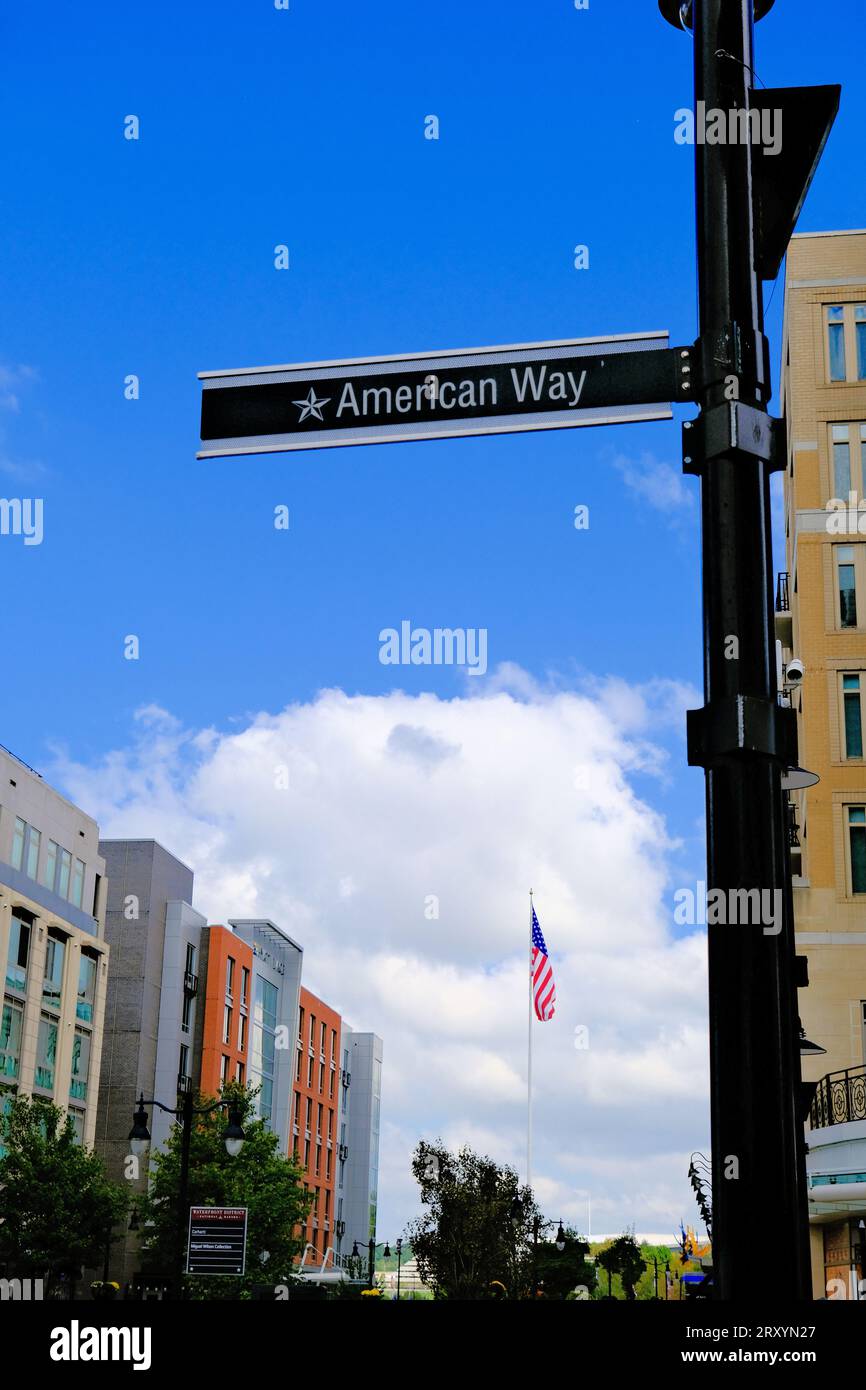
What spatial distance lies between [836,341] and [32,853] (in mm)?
38192

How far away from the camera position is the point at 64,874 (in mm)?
67375

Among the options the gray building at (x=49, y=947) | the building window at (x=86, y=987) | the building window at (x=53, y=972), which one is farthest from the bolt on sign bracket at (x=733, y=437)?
the building window at (x=86, y=987)

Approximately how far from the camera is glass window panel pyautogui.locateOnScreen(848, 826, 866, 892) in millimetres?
47500

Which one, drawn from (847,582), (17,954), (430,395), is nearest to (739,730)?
(430,395)

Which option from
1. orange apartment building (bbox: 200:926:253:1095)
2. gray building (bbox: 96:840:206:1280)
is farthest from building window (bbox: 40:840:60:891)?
orange apartment building (bbox: 200:926:253:1095)

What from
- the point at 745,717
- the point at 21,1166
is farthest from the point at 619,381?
the point at 21,1166

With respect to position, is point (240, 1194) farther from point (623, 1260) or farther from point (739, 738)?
point (623, 1260)

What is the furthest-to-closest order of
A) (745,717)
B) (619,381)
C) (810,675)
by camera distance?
1. (810,675)
2. (619,381)
3. (745,717)

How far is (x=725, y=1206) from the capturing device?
3123mm

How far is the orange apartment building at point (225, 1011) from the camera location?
85.4 m

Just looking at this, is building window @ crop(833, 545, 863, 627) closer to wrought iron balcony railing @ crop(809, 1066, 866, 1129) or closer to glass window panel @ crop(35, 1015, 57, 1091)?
wrought iron balcony railing @ crop(809, 1066, 866, 1129)
